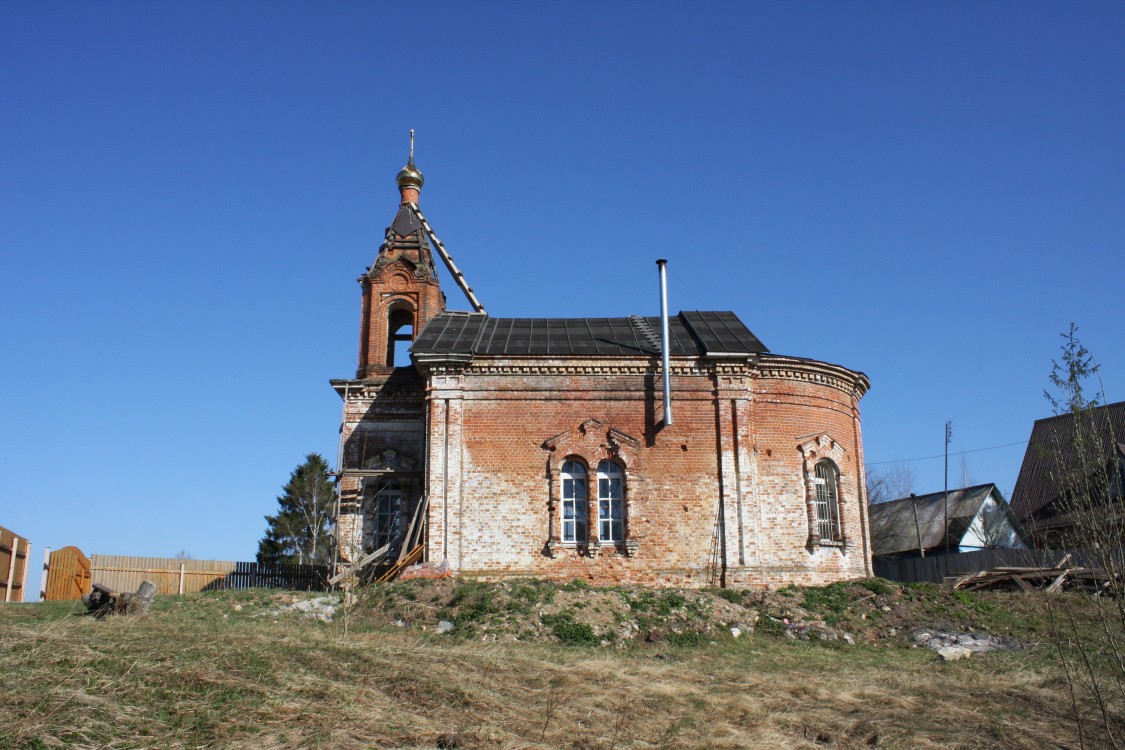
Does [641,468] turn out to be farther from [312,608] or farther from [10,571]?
[10,571]

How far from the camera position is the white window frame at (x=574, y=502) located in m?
19.5

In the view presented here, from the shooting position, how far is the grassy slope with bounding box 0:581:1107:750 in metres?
7.57

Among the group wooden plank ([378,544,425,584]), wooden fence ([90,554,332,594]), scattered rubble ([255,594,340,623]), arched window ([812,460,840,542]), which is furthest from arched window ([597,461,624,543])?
wooden fence ([90,554,332,594])

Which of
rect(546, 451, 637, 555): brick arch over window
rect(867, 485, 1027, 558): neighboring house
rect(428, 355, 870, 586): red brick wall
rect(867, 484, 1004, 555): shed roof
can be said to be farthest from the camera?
rect(867, 484, 1004, 555): shed roof

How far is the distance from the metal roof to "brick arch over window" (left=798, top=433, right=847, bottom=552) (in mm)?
2648

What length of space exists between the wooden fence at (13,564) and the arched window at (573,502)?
10.9 metres

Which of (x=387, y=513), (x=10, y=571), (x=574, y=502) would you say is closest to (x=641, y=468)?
(x=574, y=502)

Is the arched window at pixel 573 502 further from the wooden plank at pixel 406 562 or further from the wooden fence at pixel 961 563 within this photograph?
the wooden fence at pixel 961 563

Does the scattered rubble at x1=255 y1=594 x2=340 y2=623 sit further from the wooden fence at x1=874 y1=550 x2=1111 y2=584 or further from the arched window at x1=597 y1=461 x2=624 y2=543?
the wooden fence at x1=874 y1=550 x2=1111 y2=584

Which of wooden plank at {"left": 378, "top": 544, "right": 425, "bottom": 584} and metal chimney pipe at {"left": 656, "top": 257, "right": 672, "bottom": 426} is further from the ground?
metal chimney pipe at {"left": 656, "top": 257, "right": 672, "bottom": 426}

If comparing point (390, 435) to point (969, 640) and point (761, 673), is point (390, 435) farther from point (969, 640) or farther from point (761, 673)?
point (969, 640)

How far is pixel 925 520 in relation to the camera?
32.9m

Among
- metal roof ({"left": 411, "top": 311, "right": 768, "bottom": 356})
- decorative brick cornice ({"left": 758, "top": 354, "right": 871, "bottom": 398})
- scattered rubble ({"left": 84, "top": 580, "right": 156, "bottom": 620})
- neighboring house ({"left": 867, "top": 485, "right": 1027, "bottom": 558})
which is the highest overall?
metal roof ({"left": 411, "top": 311, "right": 768, "bottom": 356})

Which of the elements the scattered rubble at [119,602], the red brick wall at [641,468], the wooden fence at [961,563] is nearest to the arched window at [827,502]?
the red brick wall at [641,468]
